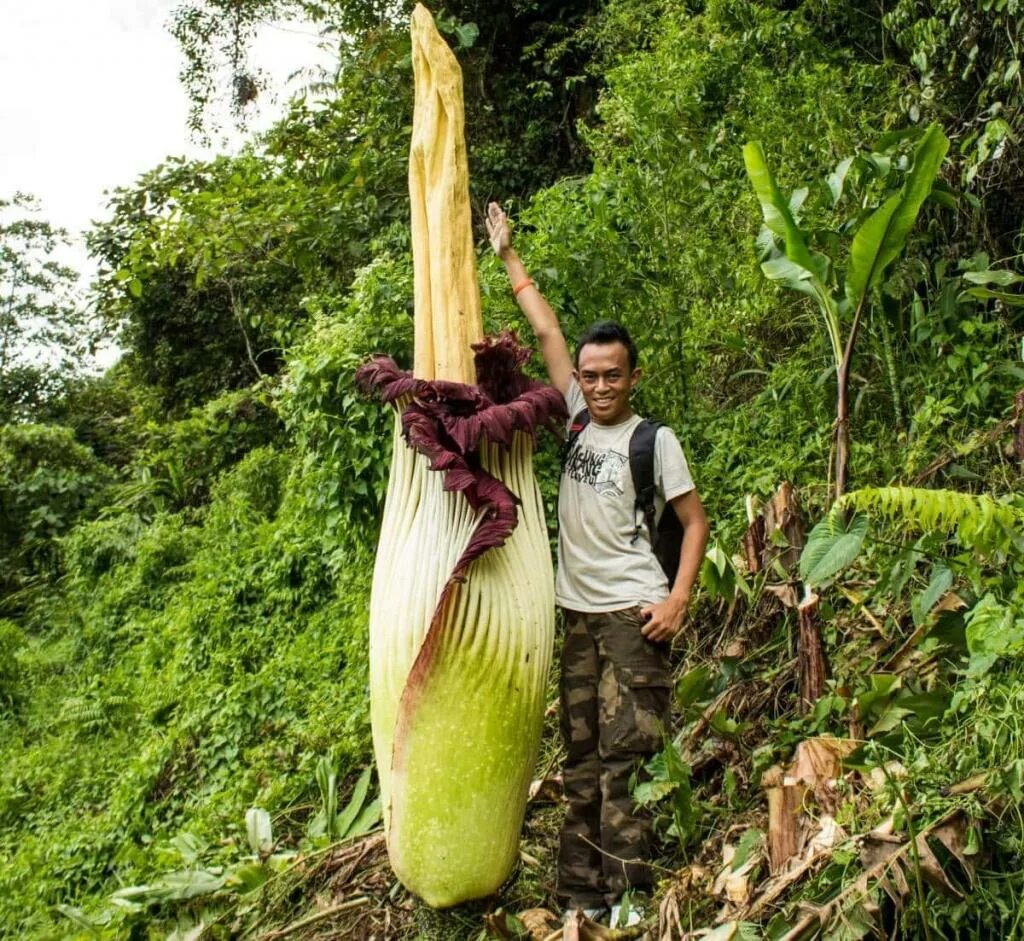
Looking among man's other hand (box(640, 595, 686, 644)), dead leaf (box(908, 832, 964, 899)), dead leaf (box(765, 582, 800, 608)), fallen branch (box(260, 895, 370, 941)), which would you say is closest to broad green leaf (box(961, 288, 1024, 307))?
dead leaf (box(765, 582, 800, 608))

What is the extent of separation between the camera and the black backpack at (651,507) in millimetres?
2584

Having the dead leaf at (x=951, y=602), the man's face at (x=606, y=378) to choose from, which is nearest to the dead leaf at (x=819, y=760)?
the dead leaf at (x=951, y=602)

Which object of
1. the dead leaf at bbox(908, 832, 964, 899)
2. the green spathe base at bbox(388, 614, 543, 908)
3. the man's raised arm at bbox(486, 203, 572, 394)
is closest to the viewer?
the dead leaf at bbox(908, 832, 964, 899)

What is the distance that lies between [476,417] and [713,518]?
1.74 metres

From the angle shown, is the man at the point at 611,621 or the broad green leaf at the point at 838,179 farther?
the broad green leaf at the point at 838,179

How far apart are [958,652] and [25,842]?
447cm

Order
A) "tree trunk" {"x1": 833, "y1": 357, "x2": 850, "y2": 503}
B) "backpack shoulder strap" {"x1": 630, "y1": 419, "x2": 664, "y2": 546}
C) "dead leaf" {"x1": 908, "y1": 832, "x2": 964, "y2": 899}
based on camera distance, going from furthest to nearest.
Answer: "tree trunk" {"x1": 833, "y1": 357, "x2": 850, "y2": 503} → "backpack shoulder strap" {"x1": 630, "y1": 419, "x2": 664, "y2": 546} → "dead leaf" {"x1": 908, "y1": 832, "x2": 964, "y2": 899}

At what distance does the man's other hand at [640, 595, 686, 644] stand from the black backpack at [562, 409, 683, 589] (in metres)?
0.12

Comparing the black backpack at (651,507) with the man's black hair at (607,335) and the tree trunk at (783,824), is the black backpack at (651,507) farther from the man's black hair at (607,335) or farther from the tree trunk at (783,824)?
the tree trunk at (783,824)

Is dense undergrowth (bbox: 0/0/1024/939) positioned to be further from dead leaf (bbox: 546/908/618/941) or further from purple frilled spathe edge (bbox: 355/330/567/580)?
purple frilled spathe edge (bbox: 355/330/567/580)

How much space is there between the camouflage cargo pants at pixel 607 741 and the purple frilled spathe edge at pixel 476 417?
47 cm

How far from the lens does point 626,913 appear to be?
236cm

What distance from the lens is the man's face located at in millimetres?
2641

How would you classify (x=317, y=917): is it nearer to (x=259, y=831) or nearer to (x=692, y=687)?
(x=259, y=831)
